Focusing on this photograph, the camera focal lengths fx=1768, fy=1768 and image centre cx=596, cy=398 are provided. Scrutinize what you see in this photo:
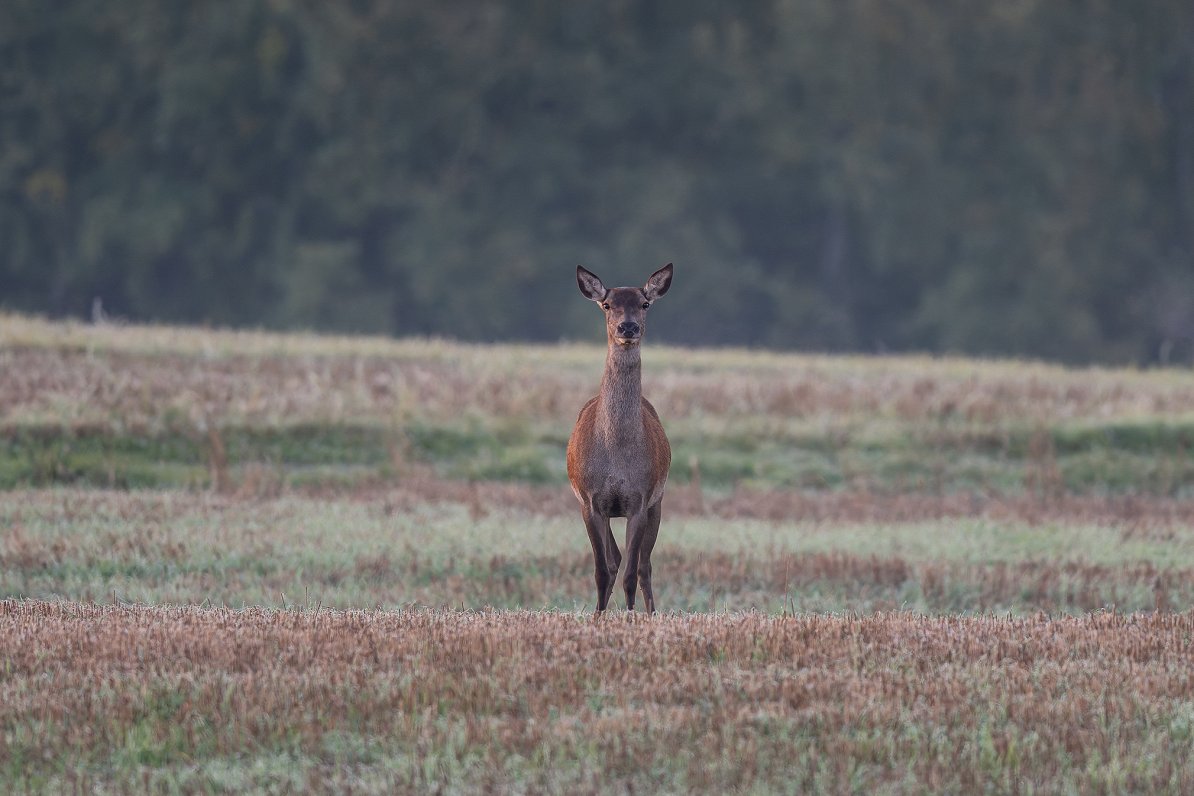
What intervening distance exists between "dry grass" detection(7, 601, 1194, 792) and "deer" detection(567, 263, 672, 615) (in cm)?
95

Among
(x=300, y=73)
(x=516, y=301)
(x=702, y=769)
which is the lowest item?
(x=702, y=769)

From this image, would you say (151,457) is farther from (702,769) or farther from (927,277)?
(927,277)

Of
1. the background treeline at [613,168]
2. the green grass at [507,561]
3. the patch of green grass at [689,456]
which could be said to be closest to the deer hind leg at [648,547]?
the green grass at [507,561]

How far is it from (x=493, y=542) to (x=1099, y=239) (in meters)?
45.4

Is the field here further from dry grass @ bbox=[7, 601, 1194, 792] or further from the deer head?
the deer head

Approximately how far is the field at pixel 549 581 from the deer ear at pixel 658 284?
7.02 ft

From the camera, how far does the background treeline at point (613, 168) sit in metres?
54.2

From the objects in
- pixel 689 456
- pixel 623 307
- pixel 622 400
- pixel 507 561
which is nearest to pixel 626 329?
pixel 623 307

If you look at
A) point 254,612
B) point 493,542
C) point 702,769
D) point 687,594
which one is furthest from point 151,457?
point 702,769

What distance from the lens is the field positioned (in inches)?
292

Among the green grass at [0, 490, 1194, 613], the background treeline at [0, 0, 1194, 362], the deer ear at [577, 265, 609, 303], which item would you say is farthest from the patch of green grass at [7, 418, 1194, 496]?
the background treeline at [0, 0, 1194, 362]

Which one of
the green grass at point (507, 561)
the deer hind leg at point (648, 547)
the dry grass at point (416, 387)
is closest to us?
the deer hind leg at point (648, 547)

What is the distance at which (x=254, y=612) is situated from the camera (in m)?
10.3

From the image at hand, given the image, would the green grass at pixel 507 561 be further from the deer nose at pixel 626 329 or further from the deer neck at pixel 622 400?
the deer nose at pixel 626 329
